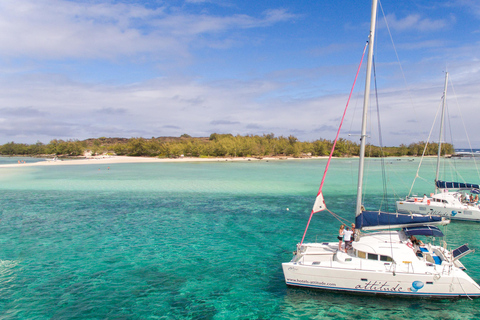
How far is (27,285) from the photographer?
47.8 ft

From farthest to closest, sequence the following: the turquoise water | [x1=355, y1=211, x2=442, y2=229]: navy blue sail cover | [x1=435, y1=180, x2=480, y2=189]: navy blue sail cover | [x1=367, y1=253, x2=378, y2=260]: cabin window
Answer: [x1=435, y1=180, x2=480, y2=189]: navy blue sail cover, [x1=355, y1=211, x2=442, y2=229]: navy blue sail cover, [x1=367, y1=253, x2=378, y2=260]: cabin window, the turquoise water

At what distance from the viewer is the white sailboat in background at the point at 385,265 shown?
1281 centimetres

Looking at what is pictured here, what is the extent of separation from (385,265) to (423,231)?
3.30 m

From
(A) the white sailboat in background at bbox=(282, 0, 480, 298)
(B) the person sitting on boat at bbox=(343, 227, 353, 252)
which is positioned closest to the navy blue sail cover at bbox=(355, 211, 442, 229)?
(A) the white sailboat in background at bbox=(282, 0, 480, 298)

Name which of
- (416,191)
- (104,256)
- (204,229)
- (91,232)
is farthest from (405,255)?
(416,191)

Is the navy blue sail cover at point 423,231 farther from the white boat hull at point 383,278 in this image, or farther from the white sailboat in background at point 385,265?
the white boat hull at point 383,278

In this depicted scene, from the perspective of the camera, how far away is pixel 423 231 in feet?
48.9

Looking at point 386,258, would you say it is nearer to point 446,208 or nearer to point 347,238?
point 347,238

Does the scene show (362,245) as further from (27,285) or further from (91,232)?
(91,232)

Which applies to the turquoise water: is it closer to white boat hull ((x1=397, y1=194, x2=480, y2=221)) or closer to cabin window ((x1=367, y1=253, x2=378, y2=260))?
white boat hull ((x1=397, y1=194, x2=480, y2=221))

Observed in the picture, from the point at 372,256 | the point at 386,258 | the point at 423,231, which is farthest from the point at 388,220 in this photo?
the point at 372,256

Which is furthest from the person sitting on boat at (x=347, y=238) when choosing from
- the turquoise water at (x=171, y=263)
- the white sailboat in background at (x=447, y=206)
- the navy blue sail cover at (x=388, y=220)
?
the white sailboat in background at (x=447, y=206)

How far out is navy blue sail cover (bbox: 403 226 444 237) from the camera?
14673 mm

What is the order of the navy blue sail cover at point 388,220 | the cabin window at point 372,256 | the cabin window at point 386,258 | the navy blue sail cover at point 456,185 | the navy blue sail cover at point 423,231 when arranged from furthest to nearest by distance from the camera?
the navy blue sail cover at point 456,185 → the navy blue sail cover at point 388,220 → the navy blue sail cover at point 423,231 → the cabin window at point 372,256 → the cabin window at point 386,258
